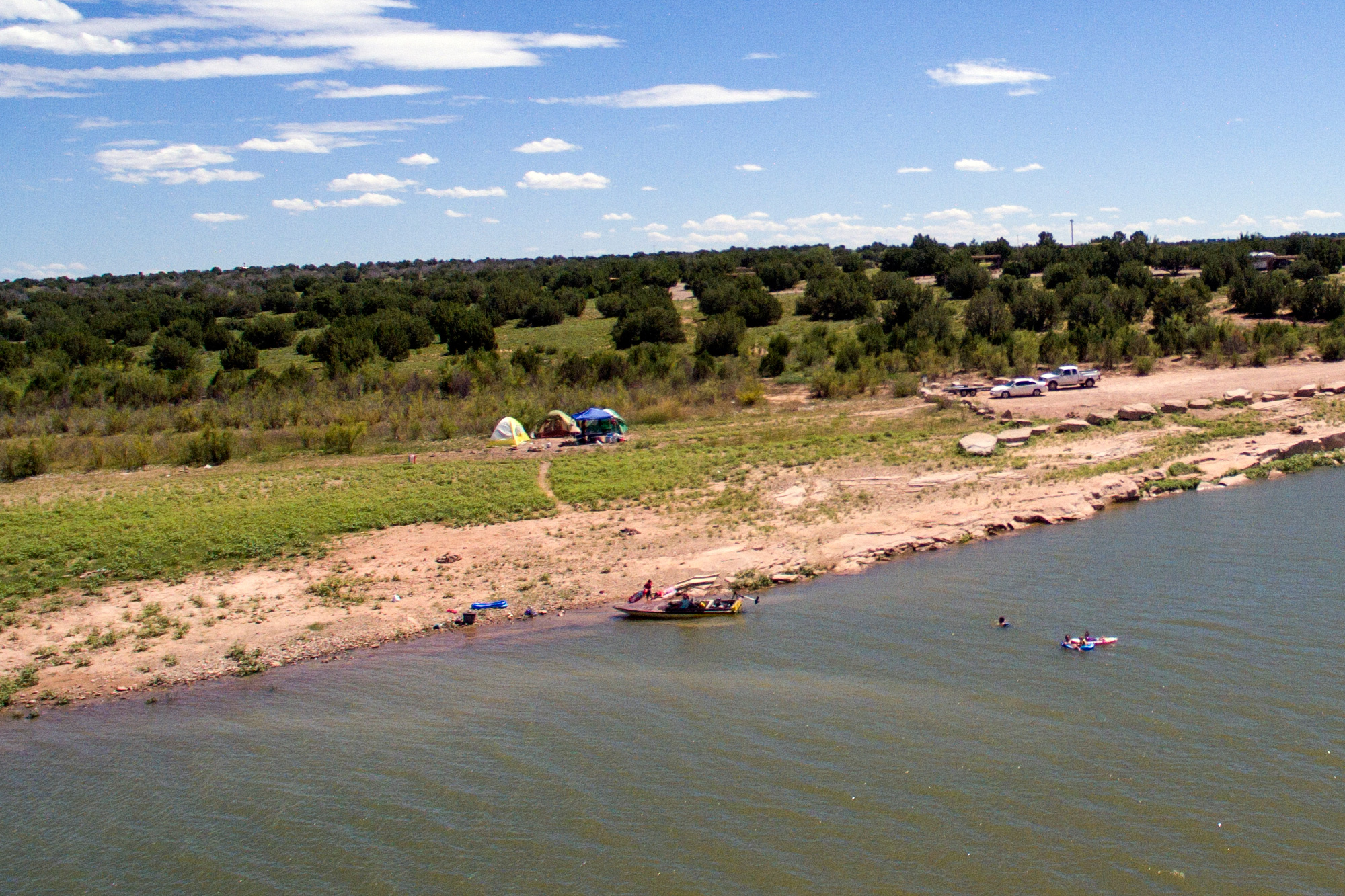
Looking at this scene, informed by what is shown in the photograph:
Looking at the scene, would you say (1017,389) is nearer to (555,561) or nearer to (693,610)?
(555,561)

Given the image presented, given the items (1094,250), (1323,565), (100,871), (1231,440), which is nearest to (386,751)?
(100,871)

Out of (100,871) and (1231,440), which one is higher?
(1231,440)

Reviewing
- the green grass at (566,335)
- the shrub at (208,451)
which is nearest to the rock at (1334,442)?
the shrub at (208,451)

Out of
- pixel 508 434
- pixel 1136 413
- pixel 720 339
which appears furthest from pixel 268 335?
pixel 1136 413

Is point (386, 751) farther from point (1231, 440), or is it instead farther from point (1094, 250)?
point (1094, 250)

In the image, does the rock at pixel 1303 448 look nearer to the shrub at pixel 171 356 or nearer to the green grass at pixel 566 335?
the green grass at pixel 566 335

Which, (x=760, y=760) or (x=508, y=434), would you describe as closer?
(x=760, y=760)
